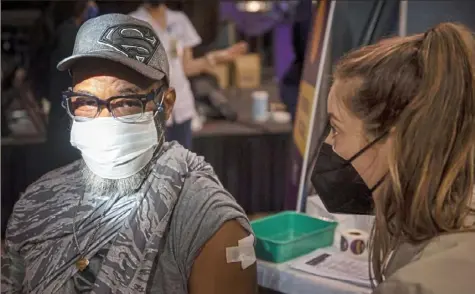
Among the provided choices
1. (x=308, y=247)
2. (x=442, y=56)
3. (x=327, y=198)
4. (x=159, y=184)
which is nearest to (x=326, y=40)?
(x=308, y=247)

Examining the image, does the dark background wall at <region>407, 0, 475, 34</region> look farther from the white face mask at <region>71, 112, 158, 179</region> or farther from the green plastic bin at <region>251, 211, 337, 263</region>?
the white face mask at <region>71, 112, 158, 179</region>

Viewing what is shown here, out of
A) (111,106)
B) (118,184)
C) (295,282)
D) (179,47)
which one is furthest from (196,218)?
(179,47)

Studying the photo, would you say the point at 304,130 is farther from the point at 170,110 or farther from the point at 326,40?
the point at 170,110

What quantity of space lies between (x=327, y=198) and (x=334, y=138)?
0.24m

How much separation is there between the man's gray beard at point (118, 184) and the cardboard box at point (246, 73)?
15.7ft

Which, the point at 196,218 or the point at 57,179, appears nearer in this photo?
the point at 196,218

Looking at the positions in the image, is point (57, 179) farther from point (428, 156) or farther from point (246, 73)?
point (246, 73)

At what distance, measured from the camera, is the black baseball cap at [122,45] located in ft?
4.65

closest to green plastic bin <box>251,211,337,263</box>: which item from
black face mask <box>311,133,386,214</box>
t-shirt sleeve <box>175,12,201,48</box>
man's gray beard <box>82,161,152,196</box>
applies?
black face mask <box>311,133,386,214</box>

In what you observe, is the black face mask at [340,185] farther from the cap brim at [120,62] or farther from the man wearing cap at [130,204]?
the cap brim at [120,62]

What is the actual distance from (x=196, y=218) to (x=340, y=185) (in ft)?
0.97

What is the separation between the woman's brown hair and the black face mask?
0.46 feet

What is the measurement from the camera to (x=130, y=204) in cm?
147

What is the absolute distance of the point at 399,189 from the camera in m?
1.14
